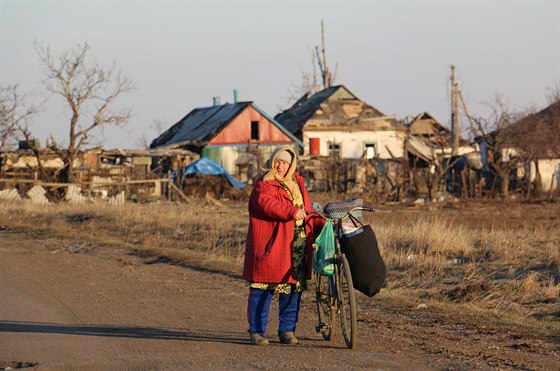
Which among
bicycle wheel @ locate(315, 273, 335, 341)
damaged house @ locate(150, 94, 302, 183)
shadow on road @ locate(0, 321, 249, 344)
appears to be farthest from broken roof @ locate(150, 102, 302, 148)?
bicycle wheel @ locate(315, 273, 335, 341)

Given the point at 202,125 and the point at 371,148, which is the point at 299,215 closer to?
the point at 202,125

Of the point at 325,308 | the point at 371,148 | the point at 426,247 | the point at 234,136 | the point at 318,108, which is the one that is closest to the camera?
the point at 325,308

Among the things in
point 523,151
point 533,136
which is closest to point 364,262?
point 533,136

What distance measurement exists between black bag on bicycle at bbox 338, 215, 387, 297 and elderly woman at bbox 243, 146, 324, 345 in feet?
1.51

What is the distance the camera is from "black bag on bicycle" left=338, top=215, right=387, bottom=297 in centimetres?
756

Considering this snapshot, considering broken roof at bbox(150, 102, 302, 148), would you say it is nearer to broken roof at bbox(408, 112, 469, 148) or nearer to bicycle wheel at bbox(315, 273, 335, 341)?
broken roof at bbox(408, 112, 469, 148)

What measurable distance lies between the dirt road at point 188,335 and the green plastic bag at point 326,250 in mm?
661

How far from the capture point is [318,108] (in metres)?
55.8

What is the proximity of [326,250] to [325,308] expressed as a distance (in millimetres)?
645

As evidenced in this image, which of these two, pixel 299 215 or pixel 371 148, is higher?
pixel 371 148

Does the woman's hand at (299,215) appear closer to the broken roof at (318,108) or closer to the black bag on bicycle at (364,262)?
the black bag on bicycle at (364,262)

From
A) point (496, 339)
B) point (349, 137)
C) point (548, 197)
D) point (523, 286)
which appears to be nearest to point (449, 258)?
point (523, 286)

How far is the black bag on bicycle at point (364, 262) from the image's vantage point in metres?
7.56

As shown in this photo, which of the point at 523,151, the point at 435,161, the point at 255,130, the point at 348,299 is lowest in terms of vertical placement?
the point at 348,299
